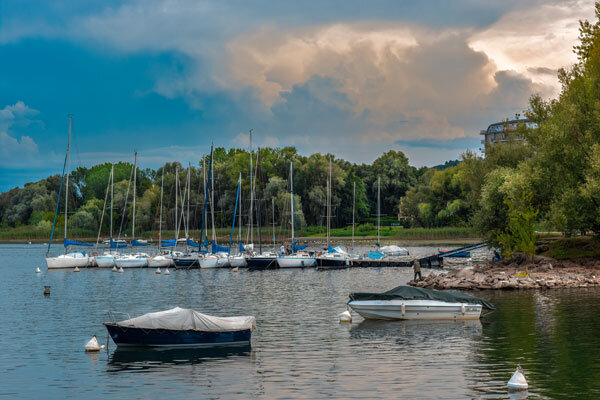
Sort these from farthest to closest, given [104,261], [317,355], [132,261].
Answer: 1. [104,261]
2. [132,261]
3. [317,355]

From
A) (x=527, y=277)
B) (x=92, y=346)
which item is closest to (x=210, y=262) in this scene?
(x=527, y=277)

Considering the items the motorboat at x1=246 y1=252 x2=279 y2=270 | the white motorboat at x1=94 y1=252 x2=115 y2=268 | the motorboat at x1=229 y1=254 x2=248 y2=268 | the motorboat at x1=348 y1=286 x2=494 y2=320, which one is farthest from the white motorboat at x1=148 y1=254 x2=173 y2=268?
the motorboat at x1=348 y1=286 x2=494 y2=320

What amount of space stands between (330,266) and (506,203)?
2745 centimetres

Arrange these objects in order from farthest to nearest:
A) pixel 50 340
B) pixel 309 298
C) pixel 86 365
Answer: pixel 309 298 < pixel 50 340 < pixel 86 365

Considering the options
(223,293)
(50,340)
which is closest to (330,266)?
(223,293)

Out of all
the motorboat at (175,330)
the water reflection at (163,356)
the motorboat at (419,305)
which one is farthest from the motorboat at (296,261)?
the motorboat at (175,330)

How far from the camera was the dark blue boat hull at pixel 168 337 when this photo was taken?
30359 mm

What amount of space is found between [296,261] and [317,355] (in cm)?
5676

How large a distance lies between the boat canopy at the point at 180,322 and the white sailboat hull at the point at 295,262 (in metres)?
54.1

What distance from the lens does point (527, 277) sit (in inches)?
2180

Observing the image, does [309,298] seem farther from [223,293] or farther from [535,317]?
[535,317]

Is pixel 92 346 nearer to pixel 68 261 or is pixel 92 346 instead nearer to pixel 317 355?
pixel 317 355

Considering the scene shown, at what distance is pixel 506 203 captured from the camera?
65250 millimetres

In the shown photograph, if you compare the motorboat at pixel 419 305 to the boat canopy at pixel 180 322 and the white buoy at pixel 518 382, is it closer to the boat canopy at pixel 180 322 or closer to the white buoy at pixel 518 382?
the boat canopy at pixel 180 322
